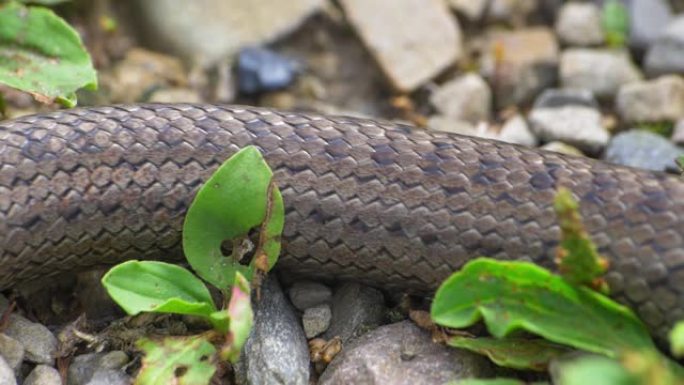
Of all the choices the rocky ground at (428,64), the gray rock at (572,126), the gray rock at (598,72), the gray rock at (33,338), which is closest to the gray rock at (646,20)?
the rocky ground at (428,64)

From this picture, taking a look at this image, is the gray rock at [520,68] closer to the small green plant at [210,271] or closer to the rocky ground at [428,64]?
the rocky ground at [428,64]

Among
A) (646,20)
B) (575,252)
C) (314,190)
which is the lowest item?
(646,20)

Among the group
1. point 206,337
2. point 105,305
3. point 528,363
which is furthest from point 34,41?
point 528,363

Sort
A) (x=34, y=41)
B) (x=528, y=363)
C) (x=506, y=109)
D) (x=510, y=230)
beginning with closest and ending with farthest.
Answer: (x=528, y=363) < (x=510, y=230) < (x=34, y=41) < (x=506, y=109)

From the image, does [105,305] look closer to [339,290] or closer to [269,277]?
[269,277]

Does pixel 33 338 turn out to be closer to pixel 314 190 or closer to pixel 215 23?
pixel 314 190

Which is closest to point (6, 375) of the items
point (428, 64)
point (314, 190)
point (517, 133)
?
point (314, 190)

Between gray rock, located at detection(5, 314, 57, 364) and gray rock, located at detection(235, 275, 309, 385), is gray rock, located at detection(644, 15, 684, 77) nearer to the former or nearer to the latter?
gray rock, located at detection(235, 275, 309, 385)
